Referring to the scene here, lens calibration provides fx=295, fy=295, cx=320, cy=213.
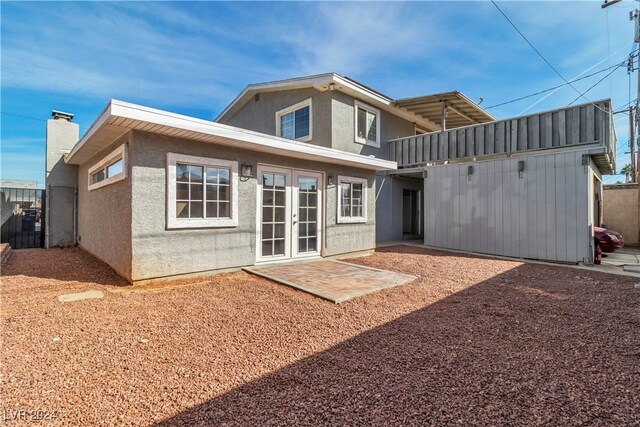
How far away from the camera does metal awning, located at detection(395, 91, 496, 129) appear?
11.0 metres

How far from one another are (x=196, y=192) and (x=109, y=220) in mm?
2178

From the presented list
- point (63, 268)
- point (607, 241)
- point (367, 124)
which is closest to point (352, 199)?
point (367, 124)

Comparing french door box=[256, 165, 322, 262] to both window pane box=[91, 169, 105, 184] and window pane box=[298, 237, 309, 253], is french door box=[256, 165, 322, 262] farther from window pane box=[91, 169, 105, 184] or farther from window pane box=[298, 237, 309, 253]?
window pane box=[91, 169, 105, 184]

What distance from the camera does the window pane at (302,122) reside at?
1118 centimetres

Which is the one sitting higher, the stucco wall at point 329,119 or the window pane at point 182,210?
the stucco wall at point 329,119

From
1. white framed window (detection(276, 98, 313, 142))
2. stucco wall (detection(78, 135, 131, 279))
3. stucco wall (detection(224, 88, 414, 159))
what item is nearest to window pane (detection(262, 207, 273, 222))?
stucco wall (detection(78, 135, 131, 279))

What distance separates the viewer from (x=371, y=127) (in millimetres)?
11797

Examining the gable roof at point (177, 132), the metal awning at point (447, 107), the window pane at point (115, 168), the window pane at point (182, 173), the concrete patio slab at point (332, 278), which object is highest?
the metal awning at point (447, 107)

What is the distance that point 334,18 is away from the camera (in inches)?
316

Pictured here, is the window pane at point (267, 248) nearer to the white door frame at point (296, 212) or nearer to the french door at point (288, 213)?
the french door at point (288, 213)

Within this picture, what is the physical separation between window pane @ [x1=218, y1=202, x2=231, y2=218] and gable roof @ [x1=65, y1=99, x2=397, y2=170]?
3.97ft

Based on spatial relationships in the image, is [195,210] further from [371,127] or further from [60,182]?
[371,127]

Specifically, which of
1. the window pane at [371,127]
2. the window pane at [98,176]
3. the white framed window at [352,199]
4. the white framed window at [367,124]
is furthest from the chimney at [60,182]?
the window pane at [371,127]

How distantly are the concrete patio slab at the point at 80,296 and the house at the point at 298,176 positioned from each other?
0.55 meters
